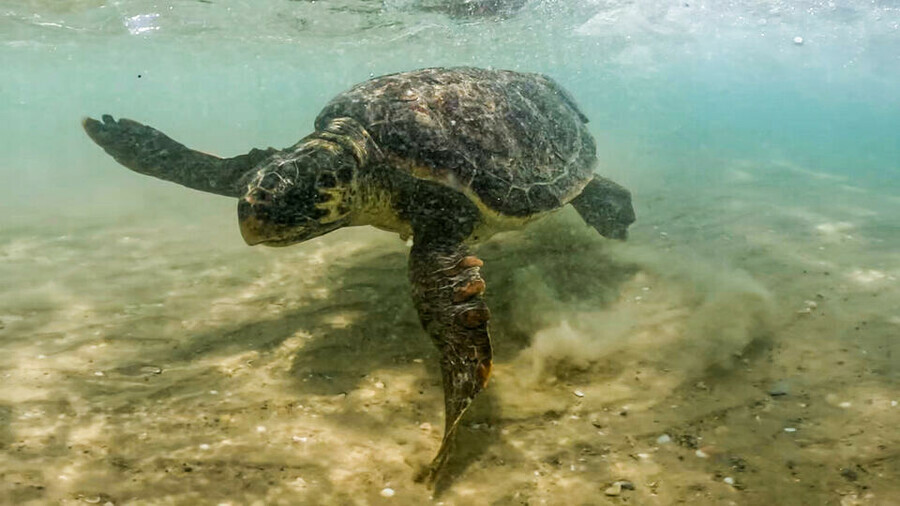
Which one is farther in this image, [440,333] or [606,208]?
[606,208]

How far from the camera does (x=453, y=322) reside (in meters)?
3.43

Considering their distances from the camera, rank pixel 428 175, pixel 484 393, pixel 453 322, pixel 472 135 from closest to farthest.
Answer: pixel 453 322 < pixel 484 393 < pixel 428 175 < pixel 472 135

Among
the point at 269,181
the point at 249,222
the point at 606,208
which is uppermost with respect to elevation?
the point at 269,181

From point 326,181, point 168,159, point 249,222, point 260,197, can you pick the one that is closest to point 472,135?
point 326,181

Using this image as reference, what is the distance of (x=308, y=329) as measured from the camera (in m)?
4.78

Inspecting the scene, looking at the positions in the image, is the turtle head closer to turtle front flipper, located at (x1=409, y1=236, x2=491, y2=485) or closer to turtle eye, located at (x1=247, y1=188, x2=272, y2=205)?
turtle eye, located at (x1=247, y1=188, x2=272, y2=205)

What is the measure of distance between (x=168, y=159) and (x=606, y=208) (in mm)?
5046

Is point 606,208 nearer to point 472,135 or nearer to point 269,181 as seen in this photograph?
point 472,135

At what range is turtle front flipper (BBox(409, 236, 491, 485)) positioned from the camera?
119 inches

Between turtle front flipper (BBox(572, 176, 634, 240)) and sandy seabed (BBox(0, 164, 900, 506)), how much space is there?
324 millimetres

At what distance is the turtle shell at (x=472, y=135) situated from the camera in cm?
443

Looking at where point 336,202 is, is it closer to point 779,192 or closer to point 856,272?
point 856,272

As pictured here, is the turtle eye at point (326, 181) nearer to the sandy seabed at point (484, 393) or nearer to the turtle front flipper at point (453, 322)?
the turtle front flipper at point (453, 322)

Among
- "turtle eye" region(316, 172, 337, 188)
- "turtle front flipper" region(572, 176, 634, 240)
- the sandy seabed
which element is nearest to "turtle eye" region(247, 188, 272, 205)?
"turtle eye" region(316, 172, 337, 188)
